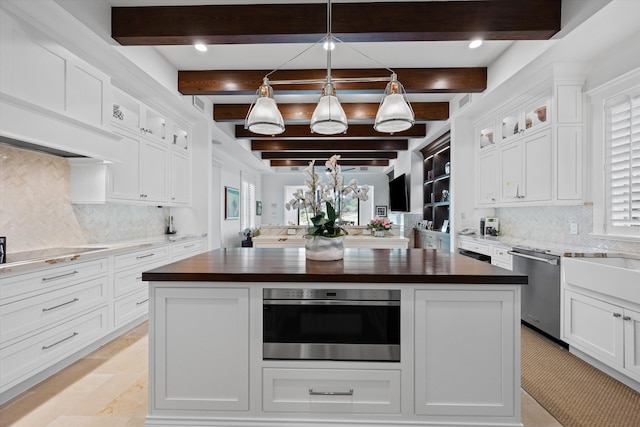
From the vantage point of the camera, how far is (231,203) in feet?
25.8

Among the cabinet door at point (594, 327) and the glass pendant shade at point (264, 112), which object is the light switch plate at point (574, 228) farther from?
the glass pendant shade at point (264, 112)

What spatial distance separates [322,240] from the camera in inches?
76.5

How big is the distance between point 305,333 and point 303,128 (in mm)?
4622

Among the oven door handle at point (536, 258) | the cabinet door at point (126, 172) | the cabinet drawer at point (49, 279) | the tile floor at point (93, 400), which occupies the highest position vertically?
the cabinet door at point (126, 172)

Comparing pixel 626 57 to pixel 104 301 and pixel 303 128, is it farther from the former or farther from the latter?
pixel 104 301

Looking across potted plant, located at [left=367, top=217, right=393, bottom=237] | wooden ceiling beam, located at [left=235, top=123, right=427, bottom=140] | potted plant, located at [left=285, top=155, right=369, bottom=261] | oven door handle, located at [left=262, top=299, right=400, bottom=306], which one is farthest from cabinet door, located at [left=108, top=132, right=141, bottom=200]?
potted plant, located at [left=367, top=217, right=393, bottom=237]

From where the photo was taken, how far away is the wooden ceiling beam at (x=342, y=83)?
144 inches

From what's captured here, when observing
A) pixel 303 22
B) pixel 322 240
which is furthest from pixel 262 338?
Result: pixel 303 22

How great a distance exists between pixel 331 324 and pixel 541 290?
7.72ft

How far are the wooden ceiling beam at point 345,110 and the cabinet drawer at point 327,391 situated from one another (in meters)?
3.93

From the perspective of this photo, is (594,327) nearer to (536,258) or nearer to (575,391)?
(575,391)

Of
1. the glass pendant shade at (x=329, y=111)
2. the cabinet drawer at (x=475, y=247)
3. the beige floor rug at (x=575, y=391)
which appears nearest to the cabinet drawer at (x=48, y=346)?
the glass pendant shade at (x=329, y=111)

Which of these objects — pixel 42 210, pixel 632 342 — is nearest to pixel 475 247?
pixel 632 342

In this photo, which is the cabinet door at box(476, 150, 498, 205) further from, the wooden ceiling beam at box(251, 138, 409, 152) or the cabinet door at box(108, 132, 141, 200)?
the cabinet door at box(108, 132, 141, 200)
